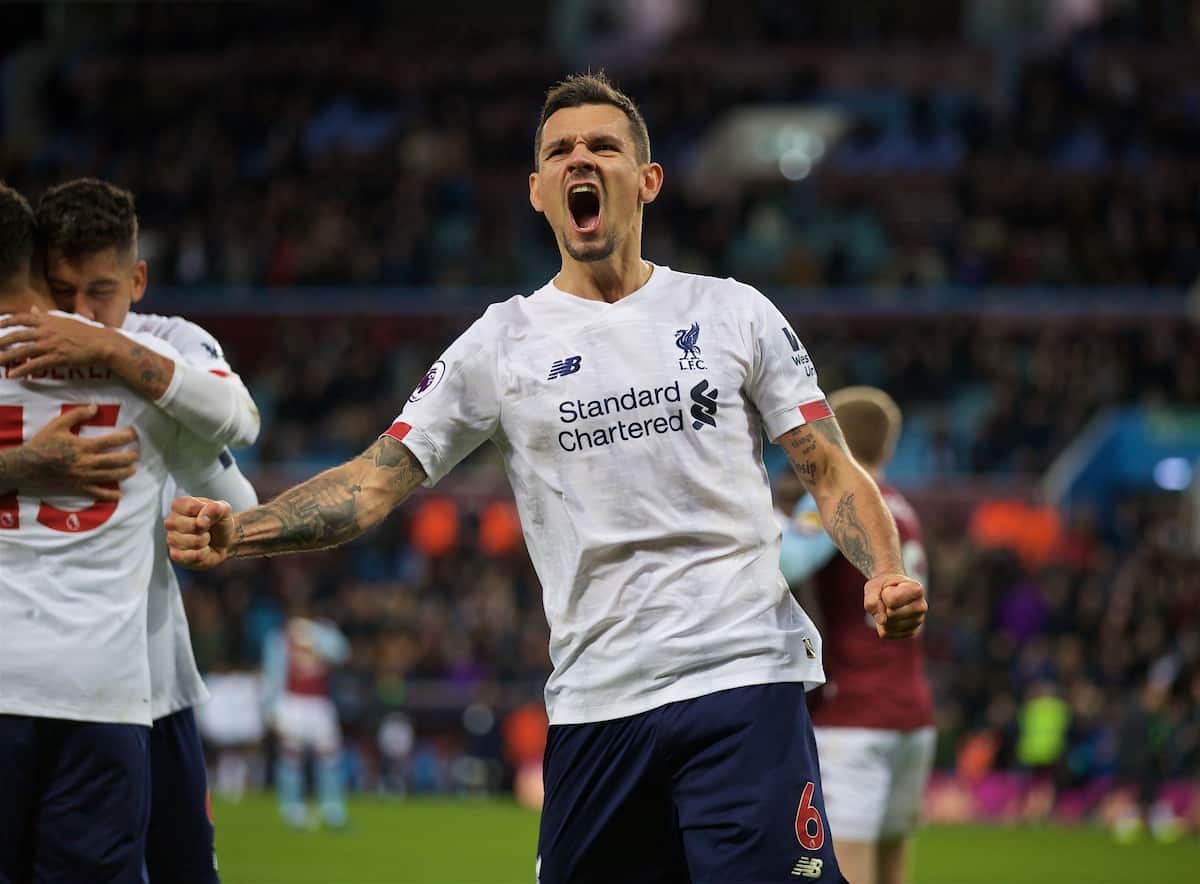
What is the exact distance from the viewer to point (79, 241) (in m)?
5.00

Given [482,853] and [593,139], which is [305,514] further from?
[482,853]

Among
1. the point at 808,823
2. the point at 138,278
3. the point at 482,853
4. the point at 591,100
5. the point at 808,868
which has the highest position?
the point at 591,100

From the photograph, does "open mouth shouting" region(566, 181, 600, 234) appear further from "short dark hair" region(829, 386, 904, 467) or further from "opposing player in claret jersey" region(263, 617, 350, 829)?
"opposing player in claret jersey" region(263, 617, 350, 829)

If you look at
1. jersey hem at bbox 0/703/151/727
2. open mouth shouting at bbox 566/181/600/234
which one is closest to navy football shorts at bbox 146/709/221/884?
jersey hem at bbox 0/703/151/727

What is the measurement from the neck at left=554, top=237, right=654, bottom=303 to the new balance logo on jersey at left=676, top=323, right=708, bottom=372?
0.24 metres

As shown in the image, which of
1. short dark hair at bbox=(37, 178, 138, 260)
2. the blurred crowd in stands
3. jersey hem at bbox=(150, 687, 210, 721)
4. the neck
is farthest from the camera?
the blurred crowd in stands

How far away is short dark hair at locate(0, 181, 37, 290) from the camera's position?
16.0ft

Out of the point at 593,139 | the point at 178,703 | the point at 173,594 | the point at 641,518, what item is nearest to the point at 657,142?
the point at 173,594

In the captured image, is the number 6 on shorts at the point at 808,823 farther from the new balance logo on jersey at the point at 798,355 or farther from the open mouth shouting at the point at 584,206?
the open mouth shouting at the point at 584,206

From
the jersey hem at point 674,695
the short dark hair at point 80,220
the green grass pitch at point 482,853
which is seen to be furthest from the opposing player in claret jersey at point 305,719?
the jersey hem at point 674,695

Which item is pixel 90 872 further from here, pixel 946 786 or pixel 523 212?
pixel 523 212

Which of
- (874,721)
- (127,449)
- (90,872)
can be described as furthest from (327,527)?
(874,721)

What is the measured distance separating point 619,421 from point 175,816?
1.81 metres

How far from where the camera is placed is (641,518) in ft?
14.8
